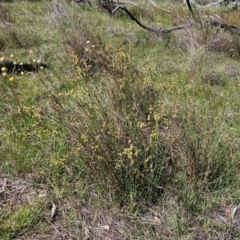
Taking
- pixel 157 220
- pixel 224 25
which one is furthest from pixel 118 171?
pixel 224 25

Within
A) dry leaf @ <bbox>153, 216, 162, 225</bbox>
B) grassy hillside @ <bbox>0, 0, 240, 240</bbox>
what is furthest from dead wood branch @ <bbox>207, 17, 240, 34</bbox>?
dry leaf @ <bbox>153, 216, 162, 225</bbox>

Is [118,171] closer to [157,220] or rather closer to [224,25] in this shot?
[157,220]

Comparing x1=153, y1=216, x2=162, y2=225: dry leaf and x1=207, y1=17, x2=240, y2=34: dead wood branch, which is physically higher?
x1=207, y1=17, x2=240, y2=34: dead wood branch

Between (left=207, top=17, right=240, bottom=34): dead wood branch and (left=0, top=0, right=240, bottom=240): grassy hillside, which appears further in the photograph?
(left=207, top=17, right=240, bottom=34): dead wood branch

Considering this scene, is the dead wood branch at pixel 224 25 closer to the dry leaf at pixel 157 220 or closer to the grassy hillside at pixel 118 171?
the grassy hillside at pixel 118 171

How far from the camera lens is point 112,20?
7.07 metres

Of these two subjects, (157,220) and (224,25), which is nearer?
(157,220)

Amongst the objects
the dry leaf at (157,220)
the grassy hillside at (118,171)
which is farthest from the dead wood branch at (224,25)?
the dry leaf at (157,220)

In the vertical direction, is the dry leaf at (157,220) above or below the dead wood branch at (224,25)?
below

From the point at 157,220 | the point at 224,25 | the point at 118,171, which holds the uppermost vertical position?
the point at 224,25

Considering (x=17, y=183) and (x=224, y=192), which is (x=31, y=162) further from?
(x=224, y=192)

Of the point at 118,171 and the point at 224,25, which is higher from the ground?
the point at 224,25

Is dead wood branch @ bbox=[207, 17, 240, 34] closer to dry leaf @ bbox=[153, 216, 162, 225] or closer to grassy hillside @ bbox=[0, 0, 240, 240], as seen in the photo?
grassy hillside @ bbox=[0, 0, 240, 240]

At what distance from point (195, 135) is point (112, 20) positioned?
4.98m
